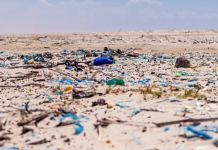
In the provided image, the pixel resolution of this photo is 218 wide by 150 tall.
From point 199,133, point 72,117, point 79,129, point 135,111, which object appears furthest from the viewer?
point 135,111

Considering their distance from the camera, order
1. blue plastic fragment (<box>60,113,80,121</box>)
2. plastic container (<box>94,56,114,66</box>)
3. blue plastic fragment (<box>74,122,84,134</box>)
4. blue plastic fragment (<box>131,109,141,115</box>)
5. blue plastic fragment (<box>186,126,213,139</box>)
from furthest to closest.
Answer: plastic container (<box>94,56,114,66</box>) < blue plastic fragment (<box>131,109,141,115</box>) < blue plastic fragment (<box>60,113,80,121</box>) < blue plastic fragment (<box>74,122,84,134</box>) < blue plastic fragment (<box>186,126,213,139</box>)

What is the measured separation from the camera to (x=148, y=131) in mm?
4215

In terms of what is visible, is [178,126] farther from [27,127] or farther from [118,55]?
[118,55]

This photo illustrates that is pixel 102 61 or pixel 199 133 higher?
pixel 102 61

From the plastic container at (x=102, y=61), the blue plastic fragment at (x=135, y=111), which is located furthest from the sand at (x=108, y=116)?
the plastic container at (x=102, y=61)

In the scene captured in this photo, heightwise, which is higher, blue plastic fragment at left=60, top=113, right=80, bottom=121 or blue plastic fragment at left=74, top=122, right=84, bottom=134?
blue plastic fragment at left=60, top=113, right=80, bottom=121

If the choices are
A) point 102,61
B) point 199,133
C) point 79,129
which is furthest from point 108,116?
point 102,61

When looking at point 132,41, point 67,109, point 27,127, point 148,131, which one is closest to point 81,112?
point 67,109

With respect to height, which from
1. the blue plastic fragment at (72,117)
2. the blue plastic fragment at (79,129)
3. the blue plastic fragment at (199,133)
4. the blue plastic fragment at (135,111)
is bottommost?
the blue plastic fragment at (79,129)

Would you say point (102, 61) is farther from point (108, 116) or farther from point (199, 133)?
A: point (199, 133)

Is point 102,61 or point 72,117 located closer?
point 72,117

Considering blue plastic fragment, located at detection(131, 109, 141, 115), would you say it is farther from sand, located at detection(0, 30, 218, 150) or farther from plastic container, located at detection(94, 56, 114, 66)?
plastic container, located at detection(94, 56, 114, 66)

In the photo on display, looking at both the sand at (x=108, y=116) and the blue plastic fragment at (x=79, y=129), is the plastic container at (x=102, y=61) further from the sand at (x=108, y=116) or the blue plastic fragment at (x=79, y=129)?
the blue plastic fragment at (x=79, y=129)

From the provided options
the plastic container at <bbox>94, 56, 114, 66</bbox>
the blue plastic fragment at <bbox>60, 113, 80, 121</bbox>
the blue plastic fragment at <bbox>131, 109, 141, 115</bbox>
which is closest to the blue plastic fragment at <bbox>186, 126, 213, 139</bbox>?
the blue plastic fragment at <bbox>131, 109, 141, 115</bbox>
